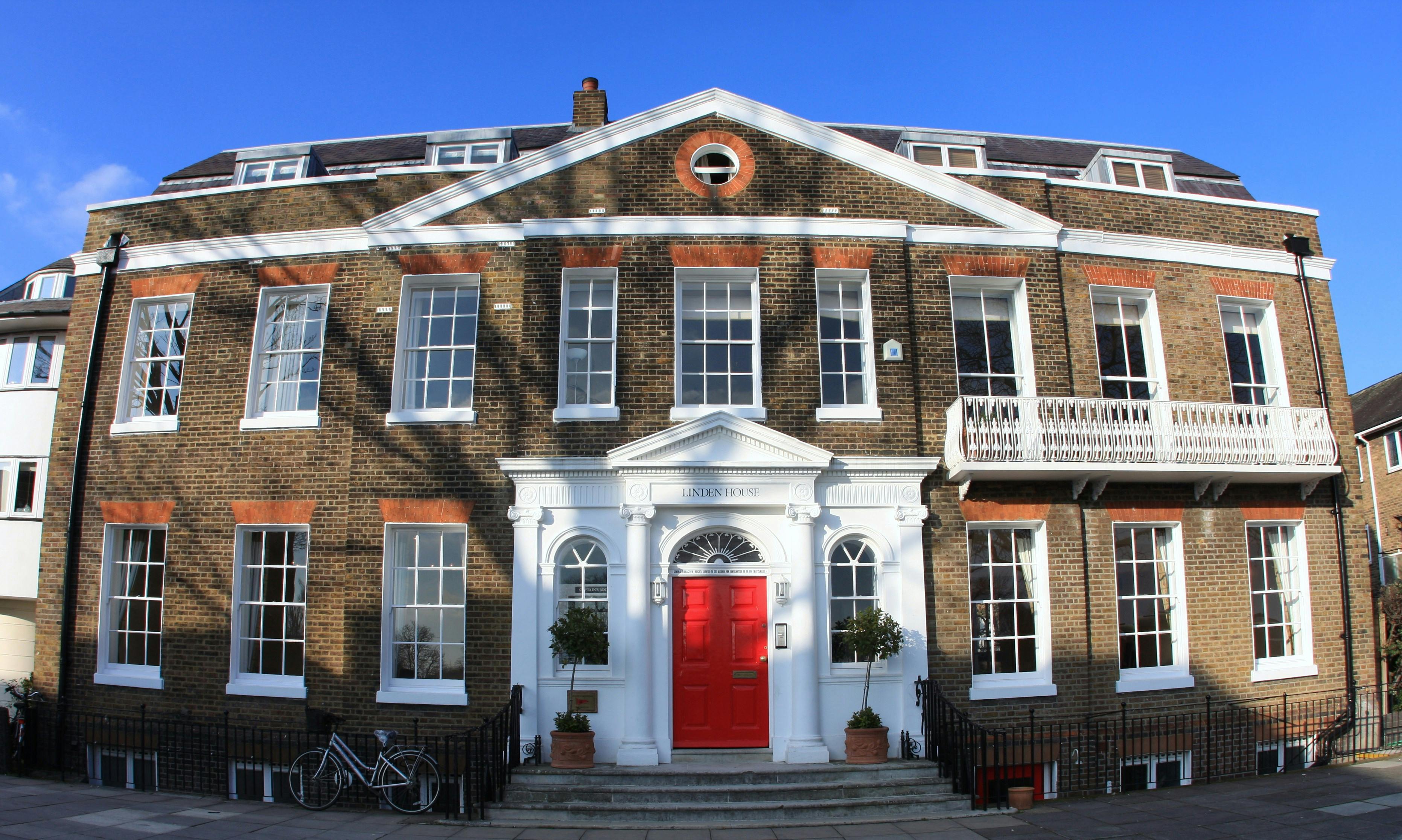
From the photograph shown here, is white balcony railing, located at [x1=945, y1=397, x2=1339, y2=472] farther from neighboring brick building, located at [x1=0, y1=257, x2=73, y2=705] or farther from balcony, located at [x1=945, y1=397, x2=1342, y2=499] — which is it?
neighboring brick building, located at [x1=0, y1=257, x2=73, y2=705]

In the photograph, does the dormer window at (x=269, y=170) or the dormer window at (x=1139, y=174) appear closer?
the dormer window at (x=269, y=170)

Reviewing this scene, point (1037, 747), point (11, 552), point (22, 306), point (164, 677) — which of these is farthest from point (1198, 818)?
point (22, 306)

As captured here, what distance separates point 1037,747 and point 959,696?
1.14m

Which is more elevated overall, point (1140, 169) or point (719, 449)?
point (1140, 169)

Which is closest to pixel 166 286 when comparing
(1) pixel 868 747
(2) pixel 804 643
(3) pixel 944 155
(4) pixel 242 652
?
(4) pixel 242 652

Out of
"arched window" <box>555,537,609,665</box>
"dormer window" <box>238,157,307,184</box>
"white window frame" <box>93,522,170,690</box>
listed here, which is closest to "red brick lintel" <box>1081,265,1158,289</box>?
"arched window" <box>555,537,609,665</box>

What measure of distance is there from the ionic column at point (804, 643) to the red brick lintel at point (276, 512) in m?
6.60

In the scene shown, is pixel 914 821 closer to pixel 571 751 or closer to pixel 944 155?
pixel 571 751

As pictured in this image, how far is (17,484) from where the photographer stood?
43.5 ft

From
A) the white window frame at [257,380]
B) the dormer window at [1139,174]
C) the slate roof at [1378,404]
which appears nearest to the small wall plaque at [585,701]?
the white window frame at [257,380]

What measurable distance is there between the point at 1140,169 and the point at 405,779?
1457 centimetres

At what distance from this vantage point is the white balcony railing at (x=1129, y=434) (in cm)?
1076

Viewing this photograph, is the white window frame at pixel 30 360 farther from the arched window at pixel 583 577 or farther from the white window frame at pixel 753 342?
the white window frame at pixel 753 342

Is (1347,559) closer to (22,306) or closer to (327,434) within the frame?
(327,434)
